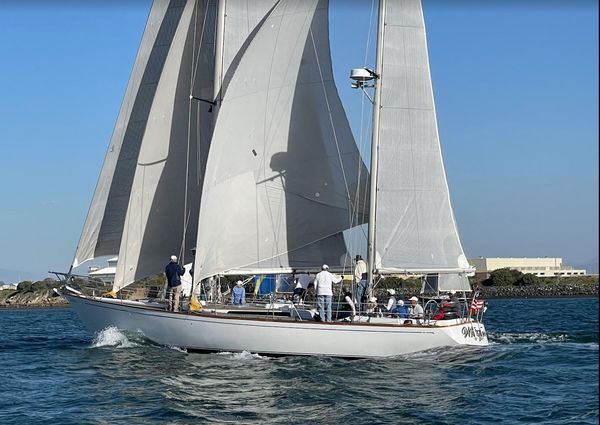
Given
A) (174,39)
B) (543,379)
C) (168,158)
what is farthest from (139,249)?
(543,379)

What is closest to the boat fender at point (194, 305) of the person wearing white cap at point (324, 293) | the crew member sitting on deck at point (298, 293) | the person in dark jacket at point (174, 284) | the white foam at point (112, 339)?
the person in dark jacket at point (174, 284)

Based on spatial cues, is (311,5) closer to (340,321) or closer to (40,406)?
(340,321)

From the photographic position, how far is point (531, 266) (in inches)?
4983

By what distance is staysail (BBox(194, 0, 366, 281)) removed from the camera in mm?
27781

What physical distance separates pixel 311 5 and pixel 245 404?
48.6 ft

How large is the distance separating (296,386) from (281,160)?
9857mm

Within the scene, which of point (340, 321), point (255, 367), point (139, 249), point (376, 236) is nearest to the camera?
point (255, 367)

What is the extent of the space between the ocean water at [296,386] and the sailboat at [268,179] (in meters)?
0.99

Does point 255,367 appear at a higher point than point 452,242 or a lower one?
lower

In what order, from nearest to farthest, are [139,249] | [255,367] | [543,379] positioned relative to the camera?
[543,379], [255,367], [139,249]

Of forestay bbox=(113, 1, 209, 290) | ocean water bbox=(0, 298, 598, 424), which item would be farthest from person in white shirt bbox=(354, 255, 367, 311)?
forestay bbox=(113, 1, 209, 290)

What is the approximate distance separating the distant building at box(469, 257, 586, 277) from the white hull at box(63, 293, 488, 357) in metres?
88.5

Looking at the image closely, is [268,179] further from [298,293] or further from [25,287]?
[25,287]

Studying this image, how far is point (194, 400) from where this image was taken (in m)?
19.0
